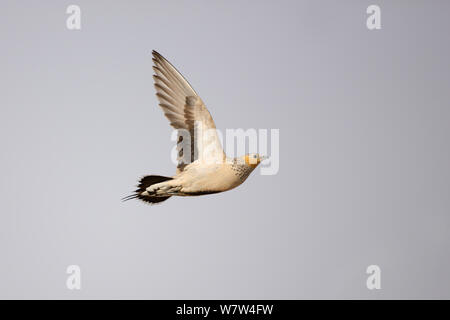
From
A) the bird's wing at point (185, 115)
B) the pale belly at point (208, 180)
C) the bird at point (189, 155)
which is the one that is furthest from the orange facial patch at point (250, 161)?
the bird's wing at point (185, 115)

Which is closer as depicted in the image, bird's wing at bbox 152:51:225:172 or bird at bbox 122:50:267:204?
bird at bbox 122:50:267:204

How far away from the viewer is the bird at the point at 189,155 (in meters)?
8.67

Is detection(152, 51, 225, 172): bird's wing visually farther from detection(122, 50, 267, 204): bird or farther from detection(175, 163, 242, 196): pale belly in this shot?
detection(175, 163, 242, 196): pale belly

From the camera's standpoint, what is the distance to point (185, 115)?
918 centimetres

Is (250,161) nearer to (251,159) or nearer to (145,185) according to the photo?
(251,159)

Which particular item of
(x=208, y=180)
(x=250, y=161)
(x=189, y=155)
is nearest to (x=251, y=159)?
(x=250, y=161)

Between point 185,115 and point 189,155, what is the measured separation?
29.3 inches

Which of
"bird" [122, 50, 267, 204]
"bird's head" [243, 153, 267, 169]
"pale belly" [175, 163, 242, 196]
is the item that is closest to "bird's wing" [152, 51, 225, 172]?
"bird" [122, 50, 267, 204]

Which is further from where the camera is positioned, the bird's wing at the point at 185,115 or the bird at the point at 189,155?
the bird's wing at the point at 185,115

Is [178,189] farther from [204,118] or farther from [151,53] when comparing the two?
[151,53]

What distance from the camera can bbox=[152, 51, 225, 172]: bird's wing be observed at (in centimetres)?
895

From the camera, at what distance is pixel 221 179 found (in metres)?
8.64

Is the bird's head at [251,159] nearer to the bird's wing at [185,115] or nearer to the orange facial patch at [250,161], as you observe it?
the orange facial patch at [250,161]
